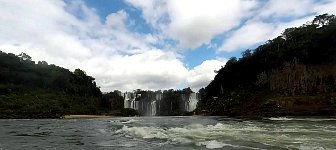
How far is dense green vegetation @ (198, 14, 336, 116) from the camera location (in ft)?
375

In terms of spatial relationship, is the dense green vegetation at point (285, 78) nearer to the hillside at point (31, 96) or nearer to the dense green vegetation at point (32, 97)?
the dense green vegetation at point (32, 97)

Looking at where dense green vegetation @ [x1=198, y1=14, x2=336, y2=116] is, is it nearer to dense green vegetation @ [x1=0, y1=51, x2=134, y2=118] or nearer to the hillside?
dense green vegetation @ [x1=0, y1=51, x2=134, y2=118]

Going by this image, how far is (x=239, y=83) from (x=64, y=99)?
8425cm

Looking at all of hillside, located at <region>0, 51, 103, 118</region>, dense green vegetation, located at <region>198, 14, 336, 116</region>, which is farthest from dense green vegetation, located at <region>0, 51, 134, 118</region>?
dense green vegetation, located at <region>198, 14, 336, 116</region>

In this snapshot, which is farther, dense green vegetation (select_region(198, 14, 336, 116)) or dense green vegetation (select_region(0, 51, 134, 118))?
dense green vegetation (select_region(0, 51, 134, 118))

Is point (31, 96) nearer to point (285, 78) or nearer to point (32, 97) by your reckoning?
point (32, 97)

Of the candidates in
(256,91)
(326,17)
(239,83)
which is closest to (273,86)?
(256,91)

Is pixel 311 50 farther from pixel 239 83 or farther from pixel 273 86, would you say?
pixel 239 83

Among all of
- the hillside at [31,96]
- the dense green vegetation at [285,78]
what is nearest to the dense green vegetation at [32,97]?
the hillside at [31,96]

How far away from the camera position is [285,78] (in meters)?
140

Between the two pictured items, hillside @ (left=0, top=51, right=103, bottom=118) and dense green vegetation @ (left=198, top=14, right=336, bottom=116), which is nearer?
dense green vegetation @ (left=198, top=14, right=336, bottom=116)

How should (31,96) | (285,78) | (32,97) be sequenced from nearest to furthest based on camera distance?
(285,78), (32,97), (31,96)

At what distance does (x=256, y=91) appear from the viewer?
156000mm

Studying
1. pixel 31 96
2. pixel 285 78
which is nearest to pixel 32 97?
pixel 31 96
